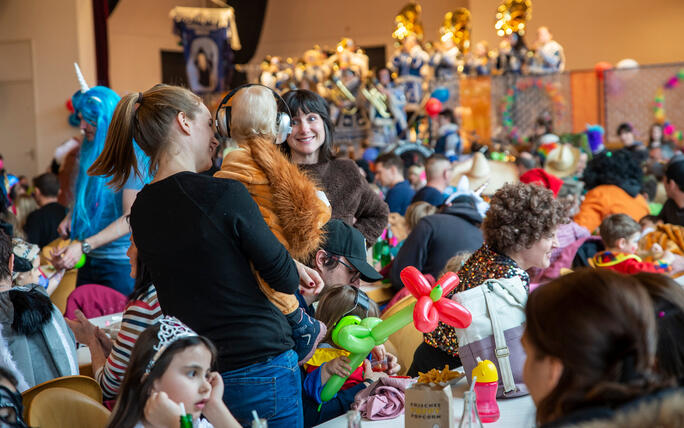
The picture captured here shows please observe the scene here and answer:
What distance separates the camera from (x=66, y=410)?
6.49 ft

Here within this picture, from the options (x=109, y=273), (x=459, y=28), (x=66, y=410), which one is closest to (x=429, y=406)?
(x=66, y=410)

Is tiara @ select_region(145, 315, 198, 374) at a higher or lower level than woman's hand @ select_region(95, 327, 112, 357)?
higher

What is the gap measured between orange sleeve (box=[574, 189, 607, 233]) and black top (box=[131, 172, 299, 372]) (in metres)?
4.00

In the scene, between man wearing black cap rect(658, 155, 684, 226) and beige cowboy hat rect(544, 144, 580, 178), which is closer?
man wearing black cap rect(658, 155, 684, 226)

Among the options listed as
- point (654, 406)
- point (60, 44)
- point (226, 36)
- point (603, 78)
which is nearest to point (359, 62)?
point (226, 36)

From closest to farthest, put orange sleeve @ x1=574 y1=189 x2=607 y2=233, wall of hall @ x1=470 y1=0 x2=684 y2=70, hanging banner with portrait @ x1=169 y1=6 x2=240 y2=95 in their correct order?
orange sleeve @ x1=574 y1=189 x2=607 y2=233 → hanging banner with portrait @ x1=169 y1=6 x2=240 y2=95 → wall of hall @ x1=470 y1=0 x2=684 y2=70

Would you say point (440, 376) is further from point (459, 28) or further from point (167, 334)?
point (459, 28)

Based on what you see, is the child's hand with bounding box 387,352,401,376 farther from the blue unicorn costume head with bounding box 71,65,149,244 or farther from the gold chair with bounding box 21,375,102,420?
the blue unicorn costume head with bounding box 71,65,149,244

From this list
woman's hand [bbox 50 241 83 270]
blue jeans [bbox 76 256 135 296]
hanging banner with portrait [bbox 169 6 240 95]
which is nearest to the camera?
woman's hand [bbox 50 241 83 270]

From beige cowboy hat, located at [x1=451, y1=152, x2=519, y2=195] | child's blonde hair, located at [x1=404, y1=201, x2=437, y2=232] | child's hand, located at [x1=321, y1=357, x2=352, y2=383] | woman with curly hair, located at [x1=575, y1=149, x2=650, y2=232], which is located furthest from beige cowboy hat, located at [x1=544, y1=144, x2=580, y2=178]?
child's hand, located at [x1=321, y1=357, x2=352, y2=383]

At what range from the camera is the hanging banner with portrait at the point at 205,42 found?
1430 cm

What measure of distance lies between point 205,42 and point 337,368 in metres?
13.0

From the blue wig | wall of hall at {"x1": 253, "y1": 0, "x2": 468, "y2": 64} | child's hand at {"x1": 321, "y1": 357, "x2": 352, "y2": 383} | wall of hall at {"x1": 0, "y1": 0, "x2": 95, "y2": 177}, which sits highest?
wall of hall at {"x1": 253, "y1": 0, "x2": 468, "y2": 64}

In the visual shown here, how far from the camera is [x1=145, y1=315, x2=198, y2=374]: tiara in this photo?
170 cm
